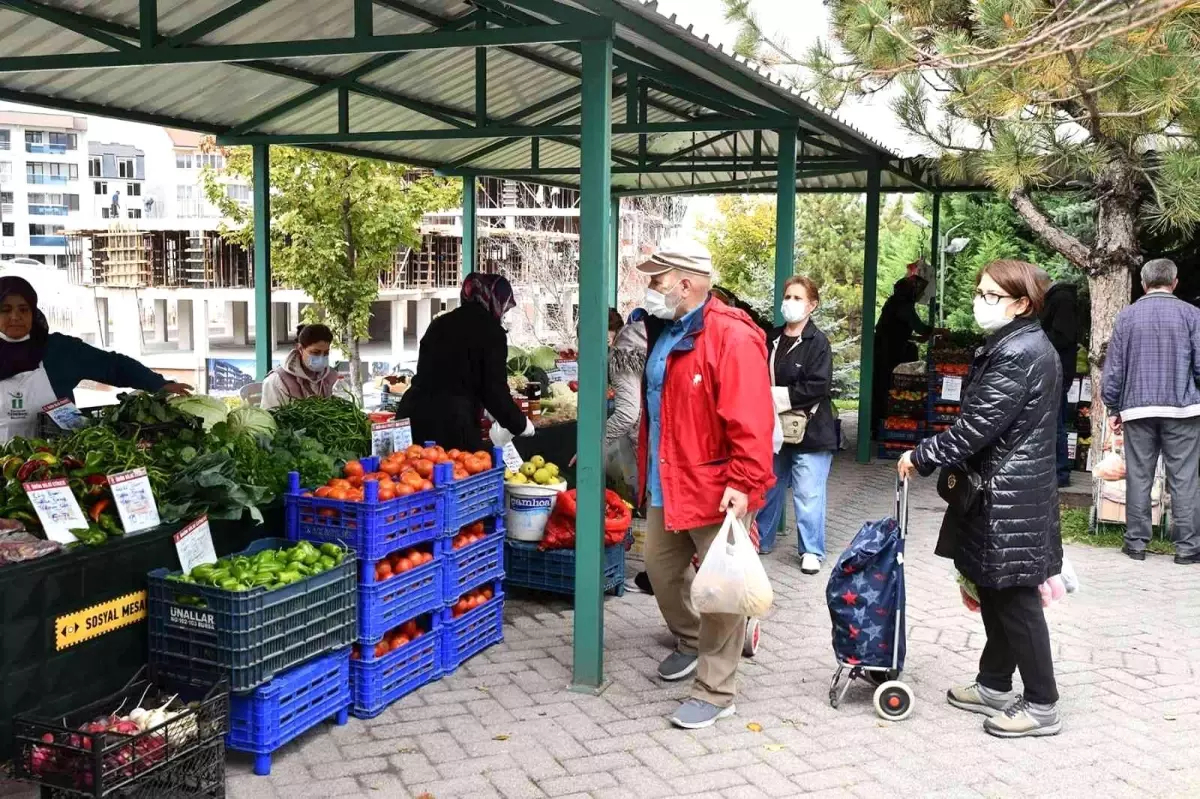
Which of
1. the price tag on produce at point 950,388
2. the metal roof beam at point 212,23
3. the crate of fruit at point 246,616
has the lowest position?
the crate of fruit at point 246,616

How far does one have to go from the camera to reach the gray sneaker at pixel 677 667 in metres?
5.41

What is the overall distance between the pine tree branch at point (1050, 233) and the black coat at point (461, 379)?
5639mm

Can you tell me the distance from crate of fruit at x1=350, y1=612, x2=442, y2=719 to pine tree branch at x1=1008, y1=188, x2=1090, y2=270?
6.81 m

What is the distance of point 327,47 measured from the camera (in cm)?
576

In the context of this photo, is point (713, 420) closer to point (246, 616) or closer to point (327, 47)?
point (246, 616)

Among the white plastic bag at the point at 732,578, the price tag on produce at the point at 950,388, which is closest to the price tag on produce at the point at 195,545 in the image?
the white plastic bag at the point at 732,578

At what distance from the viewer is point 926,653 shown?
588 cm

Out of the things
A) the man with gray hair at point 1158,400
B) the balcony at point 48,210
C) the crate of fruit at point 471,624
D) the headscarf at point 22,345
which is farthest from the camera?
the balcony at point 48,210

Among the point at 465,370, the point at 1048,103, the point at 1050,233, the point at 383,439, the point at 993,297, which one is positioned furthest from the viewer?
the point at 1050,233

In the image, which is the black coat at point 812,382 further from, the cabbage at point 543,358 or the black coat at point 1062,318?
the cabbage at point 543,358

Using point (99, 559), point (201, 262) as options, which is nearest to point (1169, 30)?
point (99, 559)

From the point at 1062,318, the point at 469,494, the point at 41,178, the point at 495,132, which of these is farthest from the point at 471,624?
the point at 41,178

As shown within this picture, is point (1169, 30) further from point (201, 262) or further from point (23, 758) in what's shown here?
point (201, 262)

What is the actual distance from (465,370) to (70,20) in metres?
3.10
